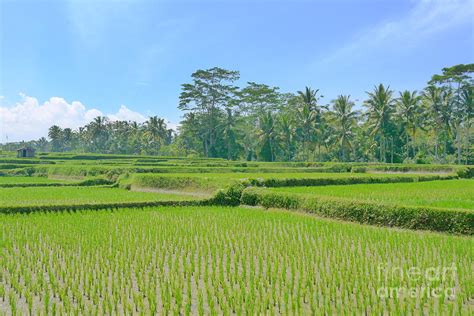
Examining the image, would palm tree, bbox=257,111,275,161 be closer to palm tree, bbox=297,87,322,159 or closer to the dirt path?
palm tree, bbox=297,87,322,159

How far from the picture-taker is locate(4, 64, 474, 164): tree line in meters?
43.3

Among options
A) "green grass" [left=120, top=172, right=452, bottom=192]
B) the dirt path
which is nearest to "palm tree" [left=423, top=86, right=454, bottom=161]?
"green grass" [left=120, top=172, right=452, bottom=192]

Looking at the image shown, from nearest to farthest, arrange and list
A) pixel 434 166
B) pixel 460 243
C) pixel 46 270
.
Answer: pixel 46 270 → pixel 460 243 → pixel 434 166

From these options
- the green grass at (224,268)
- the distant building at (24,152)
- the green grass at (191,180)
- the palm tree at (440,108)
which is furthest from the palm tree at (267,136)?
the green grass at (224,268)


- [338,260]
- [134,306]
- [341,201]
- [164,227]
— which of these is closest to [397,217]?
[341,201]

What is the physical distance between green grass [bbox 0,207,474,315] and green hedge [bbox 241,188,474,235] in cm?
56

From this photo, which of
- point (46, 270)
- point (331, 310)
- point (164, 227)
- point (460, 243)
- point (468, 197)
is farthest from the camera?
point (468, 197)

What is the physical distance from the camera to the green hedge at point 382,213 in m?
11.1

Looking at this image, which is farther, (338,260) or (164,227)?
(164,227)

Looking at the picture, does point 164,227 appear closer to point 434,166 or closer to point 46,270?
point 46,270

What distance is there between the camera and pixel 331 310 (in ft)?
18.6

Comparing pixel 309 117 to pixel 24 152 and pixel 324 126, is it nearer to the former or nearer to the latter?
pixel 324 126

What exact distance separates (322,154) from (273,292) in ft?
171

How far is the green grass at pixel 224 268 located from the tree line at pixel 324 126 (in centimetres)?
3427
